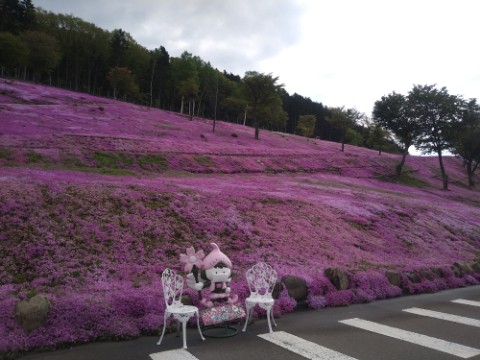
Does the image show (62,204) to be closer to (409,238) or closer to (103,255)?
(103,255)

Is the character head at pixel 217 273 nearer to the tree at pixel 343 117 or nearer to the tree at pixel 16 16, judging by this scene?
the tree at pixel 343 117

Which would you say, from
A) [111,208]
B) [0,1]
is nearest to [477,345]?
[111,208]

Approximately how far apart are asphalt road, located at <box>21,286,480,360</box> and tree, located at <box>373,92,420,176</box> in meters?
48.8

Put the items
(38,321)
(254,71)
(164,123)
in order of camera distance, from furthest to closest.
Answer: (254,71) < (164,123) < (38,321)

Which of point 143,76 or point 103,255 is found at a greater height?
point 143,76

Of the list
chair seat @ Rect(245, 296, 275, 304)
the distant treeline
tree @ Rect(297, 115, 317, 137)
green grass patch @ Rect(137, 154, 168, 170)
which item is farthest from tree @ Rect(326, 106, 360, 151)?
chair seat @ Rect(245, 296, 275, 304)

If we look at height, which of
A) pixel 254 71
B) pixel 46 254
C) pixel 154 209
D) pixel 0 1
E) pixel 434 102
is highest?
pixel 0 1

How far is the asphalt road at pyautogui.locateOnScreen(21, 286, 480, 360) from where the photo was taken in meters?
7.40

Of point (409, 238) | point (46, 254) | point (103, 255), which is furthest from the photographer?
point (409, 238)

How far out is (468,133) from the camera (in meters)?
60.0

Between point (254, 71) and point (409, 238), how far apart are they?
159 ft

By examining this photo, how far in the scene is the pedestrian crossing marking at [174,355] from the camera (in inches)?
284

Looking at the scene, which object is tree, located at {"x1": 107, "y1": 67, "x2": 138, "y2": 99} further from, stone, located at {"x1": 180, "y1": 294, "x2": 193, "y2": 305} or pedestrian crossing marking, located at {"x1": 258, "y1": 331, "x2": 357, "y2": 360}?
pedestrian crossing marking, located at {"x1": 258, "y1": 331, "x2": 357, "y2": 360}

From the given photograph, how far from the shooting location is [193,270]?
8859mm
